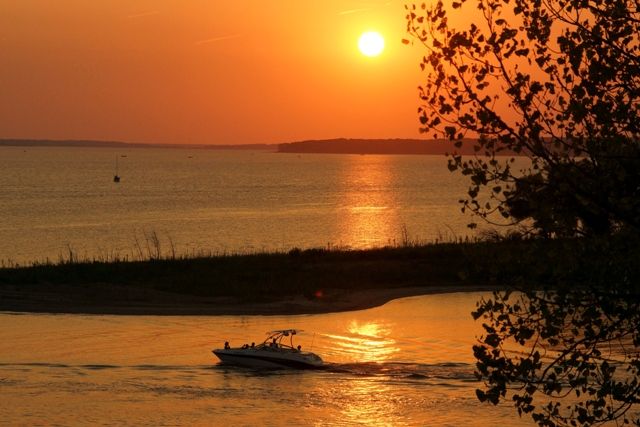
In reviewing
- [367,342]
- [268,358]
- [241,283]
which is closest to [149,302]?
[241,283]

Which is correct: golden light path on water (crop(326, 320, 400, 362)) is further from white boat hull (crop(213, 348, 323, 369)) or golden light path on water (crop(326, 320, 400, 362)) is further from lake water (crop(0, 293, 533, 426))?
white boat hull (crop(213, 348, 323, 369))

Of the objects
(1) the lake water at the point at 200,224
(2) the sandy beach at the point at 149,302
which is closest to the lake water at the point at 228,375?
(2) the sandy beach at the point at 149,302

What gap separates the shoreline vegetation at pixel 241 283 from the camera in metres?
58.9

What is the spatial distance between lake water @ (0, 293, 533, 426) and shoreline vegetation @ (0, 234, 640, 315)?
2.35m

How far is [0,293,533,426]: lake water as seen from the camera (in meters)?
37.2

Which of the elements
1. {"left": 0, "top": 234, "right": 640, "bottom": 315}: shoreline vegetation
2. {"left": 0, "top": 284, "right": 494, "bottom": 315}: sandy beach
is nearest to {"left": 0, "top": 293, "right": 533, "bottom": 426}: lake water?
{"left": 0, "top": 284, "right": 494, "bottom": 315}: sandy beach

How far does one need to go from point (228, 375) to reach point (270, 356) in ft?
8.09

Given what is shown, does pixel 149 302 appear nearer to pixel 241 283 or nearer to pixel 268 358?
pixel 241 283

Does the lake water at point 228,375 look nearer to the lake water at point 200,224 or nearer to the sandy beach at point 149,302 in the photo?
the sandy beach at point 149,302

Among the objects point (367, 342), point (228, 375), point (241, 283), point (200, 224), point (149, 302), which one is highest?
point (200, 224)

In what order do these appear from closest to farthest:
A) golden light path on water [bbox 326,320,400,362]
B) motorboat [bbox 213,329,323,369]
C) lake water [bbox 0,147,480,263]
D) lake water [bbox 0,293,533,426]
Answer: lake water [bbox 0,293,533,426] → motorboat [bbox 213,329,323,369] → golden light path on water [bbox 326,320,400,362] → lake water [bbox 0,147,480,263]

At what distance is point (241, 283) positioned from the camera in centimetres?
6328

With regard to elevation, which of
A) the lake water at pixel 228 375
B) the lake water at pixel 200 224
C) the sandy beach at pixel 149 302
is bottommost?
the lake water at pixel 228 375

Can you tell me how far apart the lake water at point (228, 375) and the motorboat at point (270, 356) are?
0.46 meters
